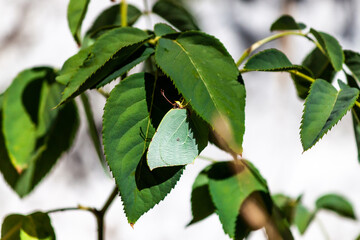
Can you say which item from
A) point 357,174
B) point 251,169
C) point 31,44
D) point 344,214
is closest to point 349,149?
point 357,174

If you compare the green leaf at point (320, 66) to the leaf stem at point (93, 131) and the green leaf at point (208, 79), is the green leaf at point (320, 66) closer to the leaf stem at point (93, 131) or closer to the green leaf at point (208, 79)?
the green leaf at point (208, 79)

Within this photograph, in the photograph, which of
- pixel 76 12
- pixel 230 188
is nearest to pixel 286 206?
pixel 230 188

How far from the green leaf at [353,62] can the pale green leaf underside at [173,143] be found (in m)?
0.31

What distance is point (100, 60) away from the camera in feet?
1.74

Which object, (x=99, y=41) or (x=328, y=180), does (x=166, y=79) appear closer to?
(x=99, y=41)

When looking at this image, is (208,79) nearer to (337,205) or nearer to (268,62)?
(268,62)

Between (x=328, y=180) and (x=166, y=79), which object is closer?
(x=166, y=79)

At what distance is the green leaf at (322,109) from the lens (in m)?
0.52

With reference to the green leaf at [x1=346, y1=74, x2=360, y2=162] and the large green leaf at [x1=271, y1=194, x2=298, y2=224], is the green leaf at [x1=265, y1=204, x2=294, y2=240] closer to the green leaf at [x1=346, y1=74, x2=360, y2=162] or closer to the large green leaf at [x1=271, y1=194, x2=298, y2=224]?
the green leaf at [x1=346, y1=74, x2=360, y2=162]

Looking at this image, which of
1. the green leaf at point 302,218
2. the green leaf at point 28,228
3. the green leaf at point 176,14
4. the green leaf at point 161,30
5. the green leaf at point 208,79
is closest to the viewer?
the green leaf at point 208,79

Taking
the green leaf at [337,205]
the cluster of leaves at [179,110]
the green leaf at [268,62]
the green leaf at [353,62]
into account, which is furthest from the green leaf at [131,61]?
the green leaf at [337,205]

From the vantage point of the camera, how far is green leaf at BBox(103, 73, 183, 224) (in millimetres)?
507

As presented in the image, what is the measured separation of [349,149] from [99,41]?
1.24m

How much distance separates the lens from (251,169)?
71cm
